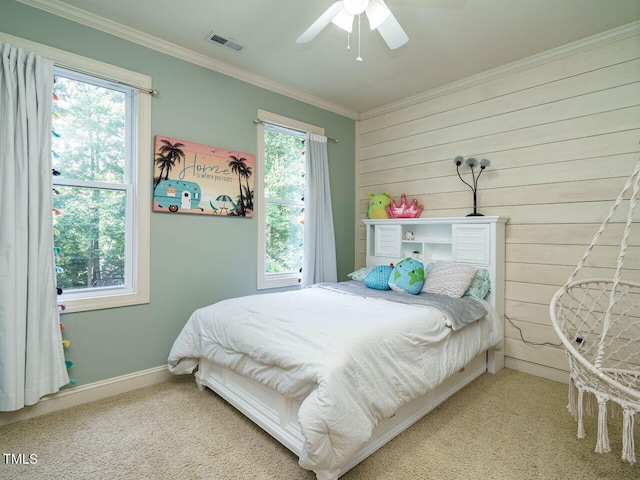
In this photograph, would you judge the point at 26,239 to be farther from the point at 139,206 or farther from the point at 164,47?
the point at 164,47

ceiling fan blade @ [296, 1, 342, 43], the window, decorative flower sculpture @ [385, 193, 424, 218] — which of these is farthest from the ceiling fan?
decorative flower sculpture @ [385, 193, 424, 218]

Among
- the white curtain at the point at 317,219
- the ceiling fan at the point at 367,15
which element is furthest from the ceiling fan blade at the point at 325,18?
the white curtain at the point at 317,219

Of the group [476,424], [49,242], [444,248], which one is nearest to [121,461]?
[49,242]

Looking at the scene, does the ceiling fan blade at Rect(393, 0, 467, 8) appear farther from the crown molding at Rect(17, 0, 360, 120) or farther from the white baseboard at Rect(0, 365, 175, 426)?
the white baseboard at Rect(0, 365, 175, 426)

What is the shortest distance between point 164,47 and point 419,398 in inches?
122

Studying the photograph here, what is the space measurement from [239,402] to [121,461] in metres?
0.63

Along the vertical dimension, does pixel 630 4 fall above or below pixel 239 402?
above

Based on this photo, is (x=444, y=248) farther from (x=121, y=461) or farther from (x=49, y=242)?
(x=49, y=242)

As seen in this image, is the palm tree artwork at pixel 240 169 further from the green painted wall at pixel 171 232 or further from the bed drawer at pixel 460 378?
the bed drawer at pixel 460 378

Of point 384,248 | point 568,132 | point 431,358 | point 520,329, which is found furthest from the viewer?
point 384,248

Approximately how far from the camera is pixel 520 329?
2.82 meters

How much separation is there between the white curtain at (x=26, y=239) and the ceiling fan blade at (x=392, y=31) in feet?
6.72

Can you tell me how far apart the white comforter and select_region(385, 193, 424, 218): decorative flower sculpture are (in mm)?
1266

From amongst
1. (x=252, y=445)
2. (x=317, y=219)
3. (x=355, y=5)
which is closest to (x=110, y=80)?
(x=355, y=5)
